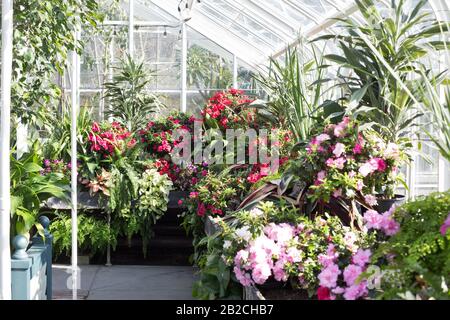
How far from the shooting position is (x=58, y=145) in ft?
20.6

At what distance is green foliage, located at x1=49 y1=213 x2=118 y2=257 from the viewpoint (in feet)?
19.3

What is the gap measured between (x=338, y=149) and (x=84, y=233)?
11.0ft

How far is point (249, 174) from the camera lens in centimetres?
520

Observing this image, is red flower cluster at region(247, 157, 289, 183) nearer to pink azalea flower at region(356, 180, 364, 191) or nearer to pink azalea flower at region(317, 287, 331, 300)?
pink azalea flower at region(356, 180, 364, 191)

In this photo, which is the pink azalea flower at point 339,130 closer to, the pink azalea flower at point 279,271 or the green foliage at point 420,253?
the pink azalea flower at point 279,271

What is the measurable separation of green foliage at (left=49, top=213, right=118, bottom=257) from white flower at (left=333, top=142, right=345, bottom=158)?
3.24 meters

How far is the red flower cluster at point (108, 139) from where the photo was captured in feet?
20.3

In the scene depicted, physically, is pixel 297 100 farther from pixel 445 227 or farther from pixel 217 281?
pixel 445 227

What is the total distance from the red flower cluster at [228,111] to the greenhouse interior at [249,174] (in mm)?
20

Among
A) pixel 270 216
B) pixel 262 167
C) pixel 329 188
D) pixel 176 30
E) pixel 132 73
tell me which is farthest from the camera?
pixel 176 30

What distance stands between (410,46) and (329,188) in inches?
33.9

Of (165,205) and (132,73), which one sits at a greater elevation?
(132,73)
